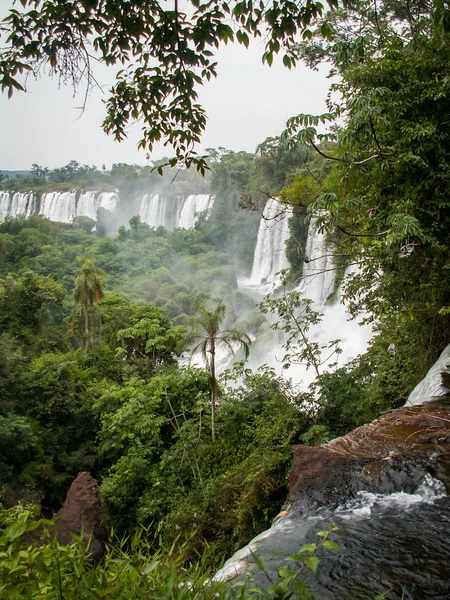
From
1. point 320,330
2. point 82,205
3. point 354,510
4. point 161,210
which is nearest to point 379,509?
point 354,510

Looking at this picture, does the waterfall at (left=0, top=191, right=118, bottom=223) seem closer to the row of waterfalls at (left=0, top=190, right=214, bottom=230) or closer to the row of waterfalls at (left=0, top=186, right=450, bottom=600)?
the row of waterfalls at (left=0, top=190, right=214, bottom=230)

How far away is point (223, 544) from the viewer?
5.20 meters

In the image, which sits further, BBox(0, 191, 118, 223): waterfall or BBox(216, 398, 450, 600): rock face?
BBox(0, 191, 118, 223): waterfall

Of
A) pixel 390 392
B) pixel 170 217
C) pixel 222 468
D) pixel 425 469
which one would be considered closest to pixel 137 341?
→ pixel 222 468

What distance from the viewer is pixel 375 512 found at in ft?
9.34

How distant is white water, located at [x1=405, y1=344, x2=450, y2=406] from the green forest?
526 millimetres

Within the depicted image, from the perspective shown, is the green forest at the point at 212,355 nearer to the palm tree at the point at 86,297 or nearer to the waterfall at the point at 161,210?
the palm tree at the point at 86,297

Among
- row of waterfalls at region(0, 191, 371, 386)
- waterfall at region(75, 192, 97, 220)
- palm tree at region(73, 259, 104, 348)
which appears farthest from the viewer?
waterfall at region(75, 192, 97, 220)

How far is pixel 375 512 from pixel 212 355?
604cm

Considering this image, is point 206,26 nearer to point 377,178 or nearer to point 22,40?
point 22,40

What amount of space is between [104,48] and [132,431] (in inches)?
332

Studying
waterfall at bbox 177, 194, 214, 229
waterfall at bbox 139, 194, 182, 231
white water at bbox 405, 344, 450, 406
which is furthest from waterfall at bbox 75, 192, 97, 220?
white water at bbox 405, 344, 450, 406

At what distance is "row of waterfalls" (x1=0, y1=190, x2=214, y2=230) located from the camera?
157ft

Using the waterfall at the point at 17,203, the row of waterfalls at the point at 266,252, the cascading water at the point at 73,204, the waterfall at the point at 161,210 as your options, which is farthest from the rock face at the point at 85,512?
the waterfall at the point at 17,203
